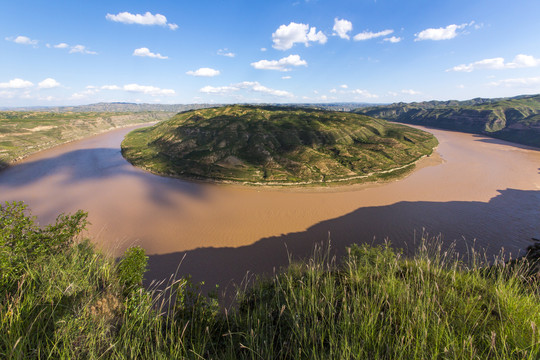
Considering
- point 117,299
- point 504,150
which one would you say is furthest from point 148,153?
point 504,150

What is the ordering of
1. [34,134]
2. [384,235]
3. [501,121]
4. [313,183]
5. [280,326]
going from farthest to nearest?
[501,121]
[34,134]
[313,183]
[384,235]
[280,326]

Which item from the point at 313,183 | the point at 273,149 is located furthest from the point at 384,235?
the point at 273,149

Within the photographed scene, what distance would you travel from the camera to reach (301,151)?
3071 inches

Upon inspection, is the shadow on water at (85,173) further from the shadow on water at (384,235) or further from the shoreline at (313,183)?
the shadow on water at (384,235)

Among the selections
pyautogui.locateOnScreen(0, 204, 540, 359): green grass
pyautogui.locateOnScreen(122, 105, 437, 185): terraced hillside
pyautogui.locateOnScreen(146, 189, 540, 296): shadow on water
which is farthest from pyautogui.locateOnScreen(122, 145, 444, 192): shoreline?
pyautogui.locateOnScreen(0, 204, 540, 359): green grass

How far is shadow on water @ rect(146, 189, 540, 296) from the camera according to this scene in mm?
26906

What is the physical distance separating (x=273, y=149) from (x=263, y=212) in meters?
43.3

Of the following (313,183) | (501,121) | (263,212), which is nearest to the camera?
(263,212)

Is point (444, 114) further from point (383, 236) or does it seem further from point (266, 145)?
point (383, 236)

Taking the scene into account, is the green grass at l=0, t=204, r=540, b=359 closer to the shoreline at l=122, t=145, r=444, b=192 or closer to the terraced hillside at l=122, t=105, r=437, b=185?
the shoreline at l=122, t=145, r=444, b=192

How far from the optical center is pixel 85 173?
67.6 metres

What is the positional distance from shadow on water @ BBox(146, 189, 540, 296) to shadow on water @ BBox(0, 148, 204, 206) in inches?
924

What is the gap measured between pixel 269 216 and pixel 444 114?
758 ft

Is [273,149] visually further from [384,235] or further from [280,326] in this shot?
[280,326]
